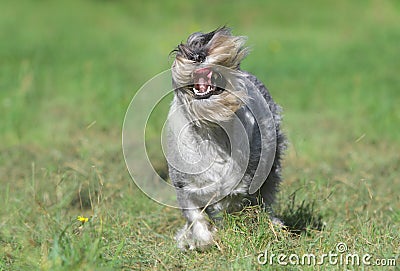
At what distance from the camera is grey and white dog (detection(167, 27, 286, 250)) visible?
4.30 metres

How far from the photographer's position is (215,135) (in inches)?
182

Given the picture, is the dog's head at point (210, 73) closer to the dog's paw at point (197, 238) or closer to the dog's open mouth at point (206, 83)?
the dog's open mouth at point (206, 83)

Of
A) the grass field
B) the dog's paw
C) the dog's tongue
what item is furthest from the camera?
the dog's paw

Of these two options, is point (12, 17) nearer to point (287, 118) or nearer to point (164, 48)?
point (164, 48)

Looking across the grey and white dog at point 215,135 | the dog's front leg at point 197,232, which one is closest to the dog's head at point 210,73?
the grey and white dog at point 215,135

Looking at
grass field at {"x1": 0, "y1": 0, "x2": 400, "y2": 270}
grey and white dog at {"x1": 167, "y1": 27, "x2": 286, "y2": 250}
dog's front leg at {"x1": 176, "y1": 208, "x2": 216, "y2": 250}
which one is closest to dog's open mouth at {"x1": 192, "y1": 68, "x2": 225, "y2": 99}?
grey and white dog at {"x1": 167, "y1": 27, "x2": 286, "y2": 250}

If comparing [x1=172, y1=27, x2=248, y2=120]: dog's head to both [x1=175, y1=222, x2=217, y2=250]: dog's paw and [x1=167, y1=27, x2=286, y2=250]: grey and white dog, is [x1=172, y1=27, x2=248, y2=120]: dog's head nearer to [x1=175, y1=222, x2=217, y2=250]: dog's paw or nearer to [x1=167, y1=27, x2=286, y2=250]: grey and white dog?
[x1=167, y1=27, x2=286, y2=250]: grey and white dog

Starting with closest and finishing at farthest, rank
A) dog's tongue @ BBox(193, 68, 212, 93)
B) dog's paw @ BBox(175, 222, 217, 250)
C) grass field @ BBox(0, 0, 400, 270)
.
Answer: dog's tongue @ BBox(193, 68, 212, 93), grass field @ BBox(0, 0, 400, 270), dog's paw @ BBox(175, 222, 217, 250)

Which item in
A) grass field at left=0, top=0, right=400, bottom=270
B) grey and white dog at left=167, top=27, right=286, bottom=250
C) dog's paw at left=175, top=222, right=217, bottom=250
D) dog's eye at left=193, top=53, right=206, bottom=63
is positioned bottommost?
grass field at left=0, top=0, right=400, bottom=270

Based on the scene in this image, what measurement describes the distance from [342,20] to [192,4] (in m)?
5.24

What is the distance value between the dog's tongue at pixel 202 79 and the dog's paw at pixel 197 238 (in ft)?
3.32

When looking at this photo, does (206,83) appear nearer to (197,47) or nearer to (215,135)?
(197,47)

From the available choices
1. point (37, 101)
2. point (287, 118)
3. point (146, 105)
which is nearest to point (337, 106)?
point (287, 118)

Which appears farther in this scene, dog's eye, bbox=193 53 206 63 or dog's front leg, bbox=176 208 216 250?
dog's front leg, bbox=176 208 216 250
